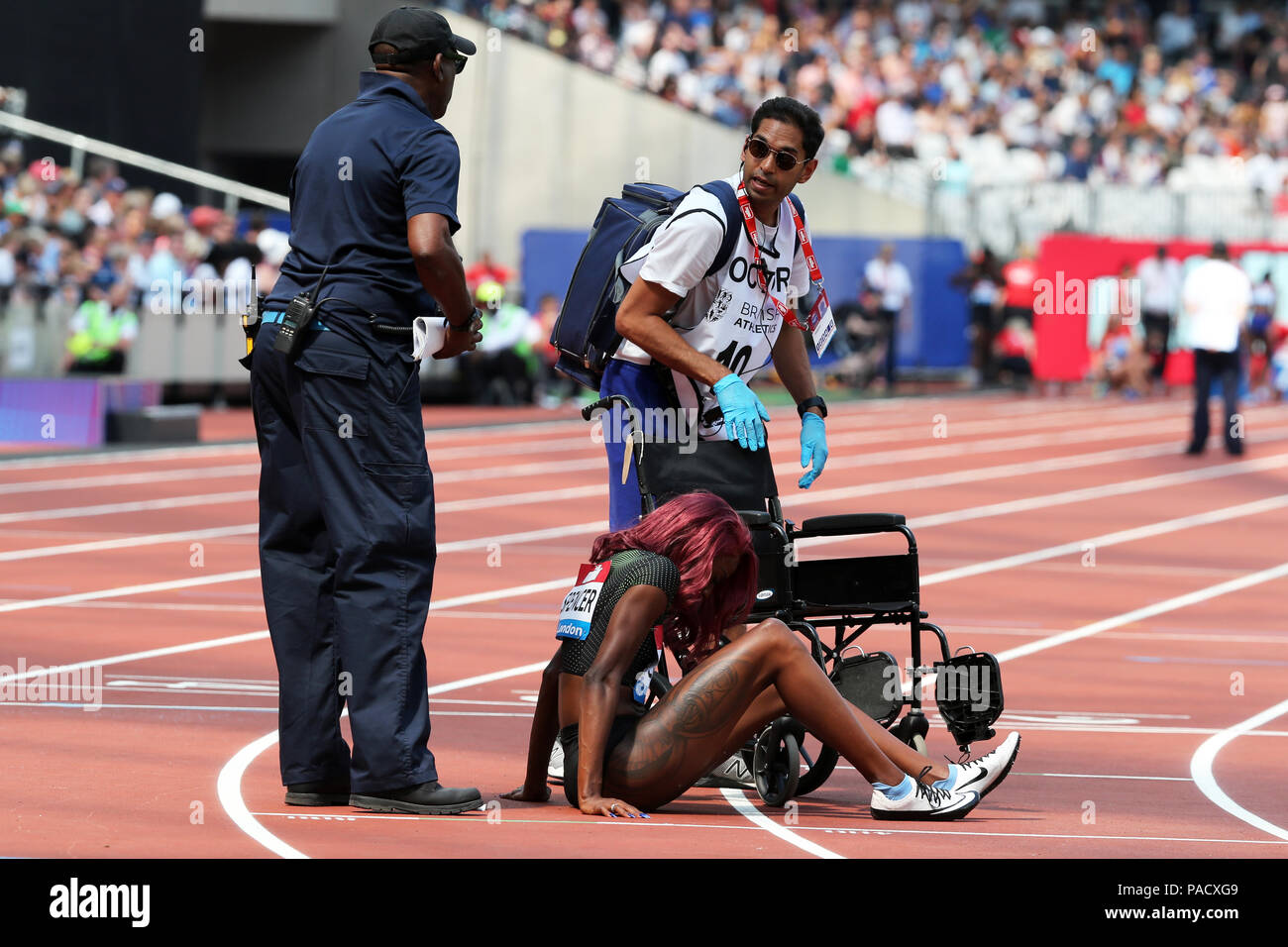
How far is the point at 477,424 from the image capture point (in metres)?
25.7

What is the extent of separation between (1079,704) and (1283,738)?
3.54 ft

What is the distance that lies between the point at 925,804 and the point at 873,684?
0.65 meters

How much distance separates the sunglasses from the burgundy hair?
44.4 inches

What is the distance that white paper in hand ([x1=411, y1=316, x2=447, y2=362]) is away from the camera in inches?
266

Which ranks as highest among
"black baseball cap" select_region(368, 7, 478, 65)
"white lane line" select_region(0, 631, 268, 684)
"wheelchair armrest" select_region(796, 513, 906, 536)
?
"black baseball cap" select_region(368, 7, 478, 65)

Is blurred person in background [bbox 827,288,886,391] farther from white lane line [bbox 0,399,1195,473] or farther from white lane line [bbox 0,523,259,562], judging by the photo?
white lane line [bbox 0,523,259,562]

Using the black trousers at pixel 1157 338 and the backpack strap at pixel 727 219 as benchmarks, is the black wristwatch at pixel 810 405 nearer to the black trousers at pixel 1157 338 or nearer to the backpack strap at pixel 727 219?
the backpack strap at pixel 727 219

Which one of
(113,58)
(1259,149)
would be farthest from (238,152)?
(1259,149)

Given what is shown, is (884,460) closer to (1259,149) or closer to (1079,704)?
(1079,704)

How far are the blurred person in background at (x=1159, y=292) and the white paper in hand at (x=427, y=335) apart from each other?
27383 mm

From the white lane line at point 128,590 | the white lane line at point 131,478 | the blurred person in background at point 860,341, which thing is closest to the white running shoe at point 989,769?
the white lane line at point 128,590

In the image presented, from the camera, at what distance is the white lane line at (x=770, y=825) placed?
6.48 meters

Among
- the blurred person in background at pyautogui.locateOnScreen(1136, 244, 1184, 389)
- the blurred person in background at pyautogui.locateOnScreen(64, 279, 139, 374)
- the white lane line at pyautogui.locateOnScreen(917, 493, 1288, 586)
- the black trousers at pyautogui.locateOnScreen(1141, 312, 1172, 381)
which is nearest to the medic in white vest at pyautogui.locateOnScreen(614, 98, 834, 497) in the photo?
the white lane line at pyautogui.locateOnScreen(917, 493, 1288, 586)

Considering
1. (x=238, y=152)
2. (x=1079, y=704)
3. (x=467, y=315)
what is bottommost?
(x=1079, y=704)
